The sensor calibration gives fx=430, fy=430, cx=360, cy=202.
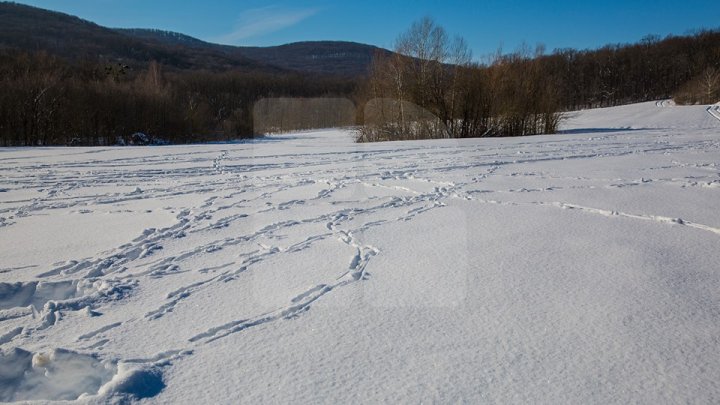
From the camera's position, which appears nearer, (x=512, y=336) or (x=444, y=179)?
(x=512, y=336)

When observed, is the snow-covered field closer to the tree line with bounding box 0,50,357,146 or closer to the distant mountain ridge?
the tree line with bounding box 0,50,357,146

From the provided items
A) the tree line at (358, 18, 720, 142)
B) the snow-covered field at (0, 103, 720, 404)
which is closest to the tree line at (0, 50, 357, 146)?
the tree line at (358, 18, 720, 142)

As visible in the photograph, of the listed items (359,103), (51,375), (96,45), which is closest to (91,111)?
(359,103)

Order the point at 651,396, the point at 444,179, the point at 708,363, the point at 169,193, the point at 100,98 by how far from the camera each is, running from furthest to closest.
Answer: the point at 100,98
the point at 444,179
the point at 169,193
the point at 708,363
the point at 651,396

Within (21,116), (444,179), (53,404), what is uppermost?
(21,116)

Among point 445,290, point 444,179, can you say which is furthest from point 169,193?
point 445,290

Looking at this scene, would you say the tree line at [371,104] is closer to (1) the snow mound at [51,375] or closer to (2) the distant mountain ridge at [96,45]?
(1) the snow mound at [51,375]

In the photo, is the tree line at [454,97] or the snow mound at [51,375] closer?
the snow mound at [51,375]

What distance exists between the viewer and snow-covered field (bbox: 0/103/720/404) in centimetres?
160

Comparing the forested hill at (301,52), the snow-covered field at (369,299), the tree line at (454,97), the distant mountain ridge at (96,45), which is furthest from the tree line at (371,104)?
the forested hill at (301,52)

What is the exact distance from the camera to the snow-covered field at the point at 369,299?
1600 millimetres

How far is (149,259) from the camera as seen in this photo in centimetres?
314

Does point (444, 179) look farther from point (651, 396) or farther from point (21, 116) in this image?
point (21, 116)

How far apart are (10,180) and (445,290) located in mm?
8095
